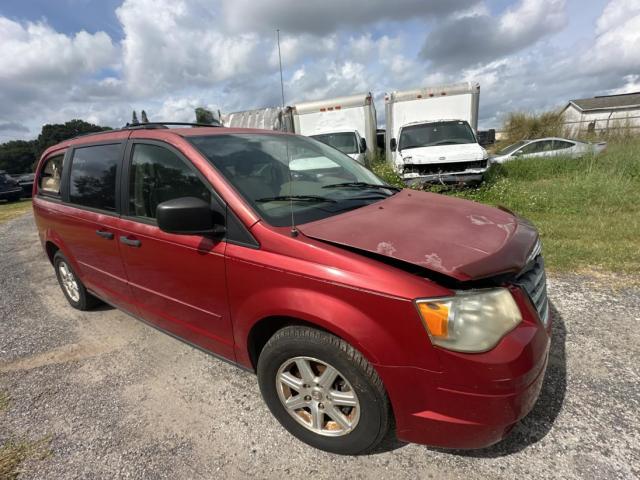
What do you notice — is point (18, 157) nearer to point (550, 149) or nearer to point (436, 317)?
point (550, 149)

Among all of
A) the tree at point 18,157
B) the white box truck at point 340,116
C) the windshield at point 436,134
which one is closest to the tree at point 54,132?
the tree at point 18,157

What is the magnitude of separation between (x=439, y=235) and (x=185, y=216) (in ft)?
4.44

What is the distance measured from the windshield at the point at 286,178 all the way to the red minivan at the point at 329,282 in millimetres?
14

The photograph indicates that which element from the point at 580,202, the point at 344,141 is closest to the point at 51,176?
the point at 344,141

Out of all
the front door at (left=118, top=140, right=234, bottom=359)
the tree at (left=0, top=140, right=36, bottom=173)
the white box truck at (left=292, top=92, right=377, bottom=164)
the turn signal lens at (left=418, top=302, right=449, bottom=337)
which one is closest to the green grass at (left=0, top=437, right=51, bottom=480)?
the front door at (left=118, top=140, right=234, bottom=359)

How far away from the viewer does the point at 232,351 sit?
2.39m

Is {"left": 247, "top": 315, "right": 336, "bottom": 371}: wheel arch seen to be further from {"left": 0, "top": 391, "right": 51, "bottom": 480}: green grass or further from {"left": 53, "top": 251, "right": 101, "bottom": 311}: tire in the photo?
{"left": 53, "top": 251, "right": 101, "bottom": 311}: tire

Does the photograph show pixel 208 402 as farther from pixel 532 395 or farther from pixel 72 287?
pixel 72 287

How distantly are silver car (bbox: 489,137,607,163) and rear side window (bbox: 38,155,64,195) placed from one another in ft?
35.8

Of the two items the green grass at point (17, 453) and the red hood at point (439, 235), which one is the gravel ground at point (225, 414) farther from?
the red hood at point (439, 235)

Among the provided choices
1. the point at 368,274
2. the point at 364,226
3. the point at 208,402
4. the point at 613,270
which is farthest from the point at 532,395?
the point at 613,270

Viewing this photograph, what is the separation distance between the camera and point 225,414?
8.12 ft

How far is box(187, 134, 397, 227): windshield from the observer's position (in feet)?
7.39

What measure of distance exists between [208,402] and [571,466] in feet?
7.01
